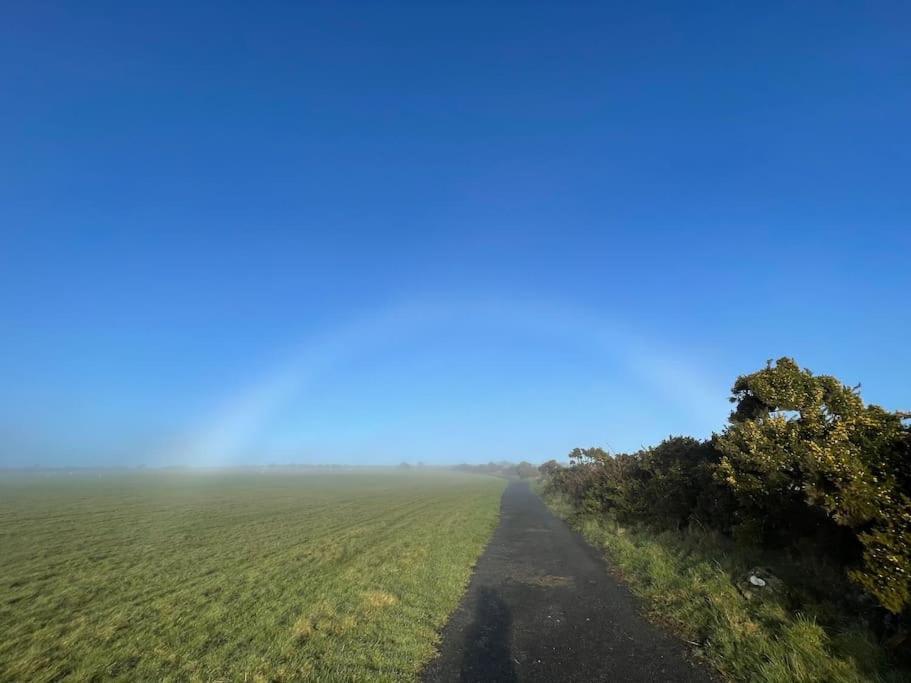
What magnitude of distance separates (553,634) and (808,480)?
6.52 metres

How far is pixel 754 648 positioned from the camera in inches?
312

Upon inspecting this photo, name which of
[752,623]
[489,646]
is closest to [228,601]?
[489,646]

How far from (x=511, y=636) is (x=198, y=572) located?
Result: 40.7 feet

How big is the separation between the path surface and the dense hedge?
389 cm

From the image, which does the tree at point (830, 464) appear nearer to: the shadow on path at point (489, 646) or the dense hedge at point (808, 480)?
the dense hedge at point (808, 480)

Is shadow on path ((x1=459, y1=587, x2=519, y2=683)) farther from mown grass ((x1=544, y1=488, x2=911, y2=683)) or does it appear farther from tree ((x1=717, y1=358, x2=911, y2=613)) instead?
tree ((x1=717, y1=358, x2=911, y2=613))

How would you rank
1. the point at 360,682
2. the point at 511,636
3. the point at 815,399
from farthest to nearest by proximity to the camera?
1. the point at 815,399
2. the point at 511,636
3. the point at 360,682

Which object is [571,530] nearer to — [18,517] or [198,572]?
[198,572]

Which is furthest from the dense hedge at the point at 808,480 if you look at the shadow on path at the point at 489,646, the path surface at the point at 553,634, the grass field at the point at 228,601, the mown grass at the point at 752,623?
the grass field at the point at 228,601

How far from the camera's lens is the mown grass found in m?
6.97

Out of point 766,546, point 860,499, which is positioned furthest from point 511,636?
point 766,546

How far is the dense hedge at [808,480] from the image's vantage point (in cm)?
743

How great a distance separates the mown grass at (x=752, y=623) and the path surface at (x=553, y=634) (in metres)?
0.67

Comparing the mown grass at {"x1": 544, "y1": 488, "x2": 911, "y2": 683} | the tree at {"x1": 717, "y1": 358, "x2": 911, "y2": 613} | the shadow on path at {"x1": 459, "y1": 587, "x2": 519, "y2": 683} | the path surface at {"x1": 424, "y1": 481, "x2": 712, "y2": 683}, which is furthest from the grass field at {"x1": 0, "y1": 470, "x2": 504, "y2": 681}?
the tree at {"x1": 717, "y1": 358, "x2": 911, "y2": 613}
